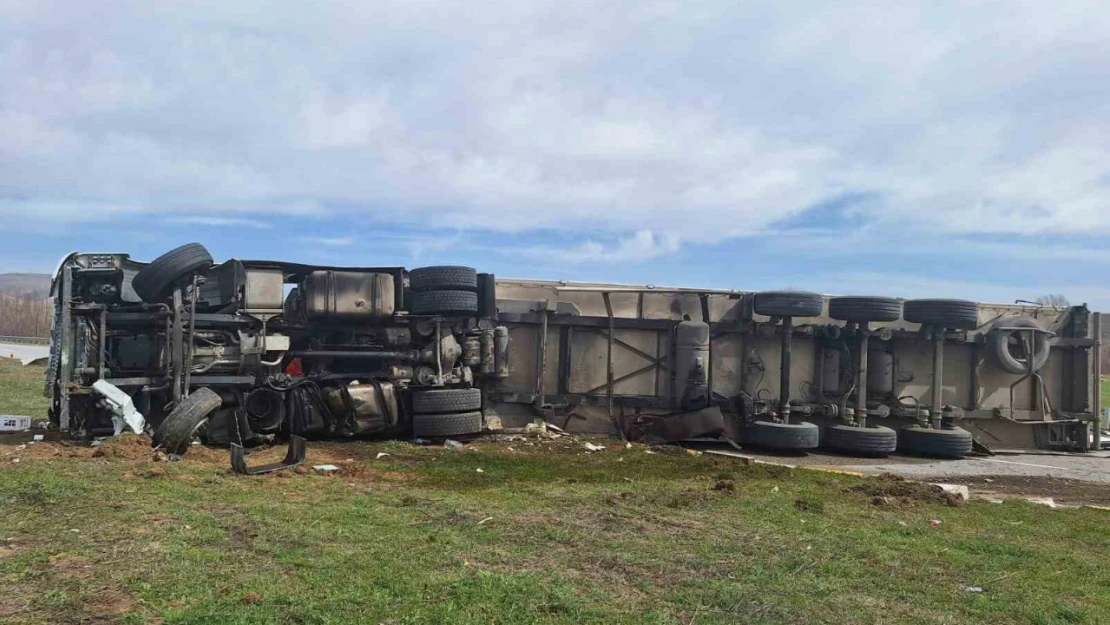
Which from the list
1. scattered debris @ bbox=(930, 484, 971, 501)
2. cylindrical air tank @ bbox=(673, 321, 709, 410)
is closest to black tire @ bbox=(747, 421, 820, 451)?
cylindrical air tank @ bbox=(673, 321, 709, 410)

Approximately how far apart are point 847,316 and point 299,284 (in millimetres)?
7885

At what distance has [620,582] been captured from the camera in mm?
4266

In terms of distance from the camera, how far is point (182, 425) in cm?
808

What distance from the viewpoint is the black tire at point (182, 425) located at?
26.3 ft

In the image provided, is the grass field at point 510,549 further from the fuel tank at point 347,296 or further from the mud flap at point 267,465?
the fuel tank at point 347,296

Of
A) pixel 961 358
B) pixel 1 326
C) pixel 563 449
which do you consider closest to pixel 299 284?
pixel 563 449

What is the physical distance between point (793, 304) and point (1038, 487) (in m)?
3.84

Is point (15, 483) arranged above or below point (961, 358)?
below

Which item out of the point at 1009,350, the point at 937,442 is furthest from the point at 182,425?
the point at 1009,350

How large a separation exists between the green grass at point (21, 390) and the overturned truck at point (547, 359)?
12.0 ft

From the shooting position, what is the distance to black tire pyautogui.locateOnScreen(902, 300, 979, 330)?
11281mm

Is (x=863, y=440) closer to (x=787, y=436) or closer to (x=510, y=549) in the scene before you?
(x=787, y=436)

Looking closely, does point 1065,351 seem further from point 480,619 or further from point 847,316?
point 480,619

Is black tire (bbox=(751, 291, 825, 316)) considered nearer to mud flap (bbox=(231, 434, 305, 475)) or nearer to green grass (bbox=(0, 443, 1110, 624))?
green grass (bbox=(0, 443, 1110, 624))
